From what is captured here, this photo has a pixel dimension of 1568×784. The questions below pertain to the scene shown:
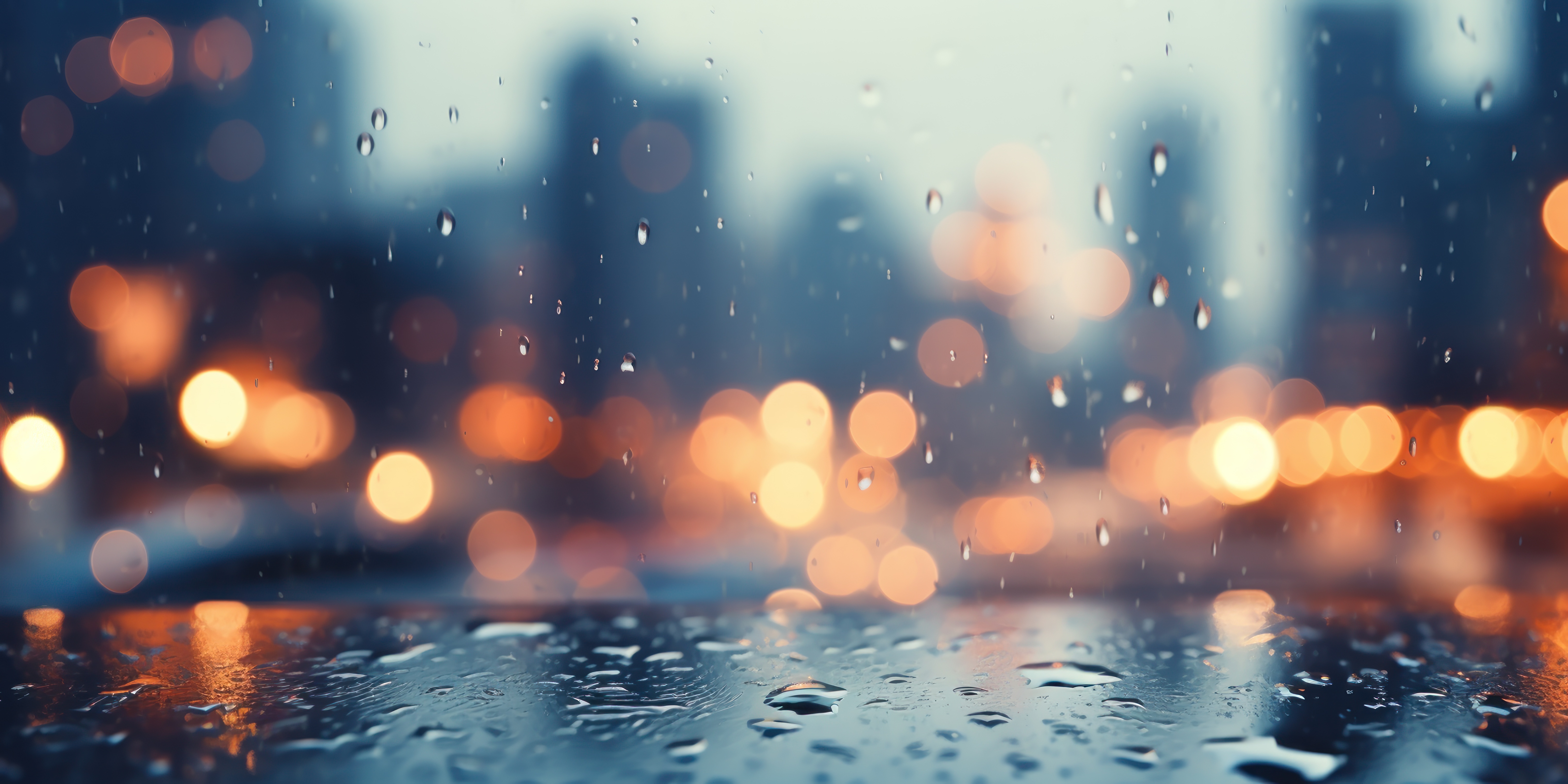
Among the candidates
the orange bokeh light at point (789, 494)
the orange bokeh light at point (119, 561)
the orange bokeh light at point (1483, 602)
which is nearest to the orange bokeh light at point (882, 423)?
the orange bokeh light at point (789, 494)

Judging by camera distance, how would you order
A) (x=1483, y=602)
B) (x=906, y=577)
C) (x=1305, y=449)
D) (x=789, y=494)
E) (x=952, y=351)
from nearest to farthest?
(x=1483, y=602) < (x=906, y=577) < (x=952, y=351) < (x=789, y=494) < (x=1305, y=449)

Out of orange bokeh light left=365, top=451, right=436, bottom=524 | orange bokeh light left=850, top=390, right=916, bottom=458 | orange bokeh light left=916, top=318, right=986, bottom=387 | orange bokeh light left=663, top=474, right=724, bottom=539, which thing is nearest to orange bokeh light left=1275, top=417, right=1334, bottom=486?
orange bokeh light left=663, top=474, right=724, bottom=539

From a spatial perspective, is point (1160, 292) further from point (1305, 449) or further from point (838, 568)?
point (1305, 449)

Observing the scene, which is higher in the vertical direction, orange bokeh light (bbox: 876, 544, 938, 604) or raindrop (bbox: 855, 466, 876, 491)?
raindrop (bbox: 855, 466, 876, 491)

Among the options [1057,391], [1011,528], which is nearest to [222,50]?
[1057,391]

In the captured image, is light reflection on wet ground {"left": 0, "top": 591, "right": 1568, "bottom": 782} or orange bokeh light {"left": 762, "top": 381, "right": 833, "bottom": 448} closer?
light reflection on wet ground {"left": 0, "top": 591, "right": 1568, "bottom": 782}

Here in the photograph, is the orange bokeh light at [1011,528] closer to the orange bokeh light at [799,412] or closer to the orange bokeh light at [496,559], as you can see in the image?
the orange bokeh light at [799,412]

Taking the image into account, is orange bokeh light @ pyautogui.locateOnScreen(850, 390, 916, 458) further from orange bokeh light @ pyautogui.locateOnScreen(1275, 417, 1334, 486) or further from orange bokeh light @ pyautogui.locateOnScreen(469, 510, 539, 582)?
orange bokeh light @ pyautogui.locateOnScreen(1275, 417, 1334, 486)
